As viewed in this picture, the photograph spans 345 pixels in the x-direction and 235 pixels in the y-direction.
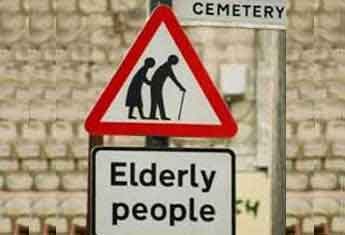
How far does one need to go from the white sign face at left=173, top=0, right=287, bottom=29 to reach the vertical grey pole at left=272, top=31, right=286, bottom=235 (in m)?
0.59

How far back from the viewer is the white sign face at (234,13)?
4812mm

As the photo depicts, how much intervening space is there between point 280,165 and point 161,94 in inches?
71.6

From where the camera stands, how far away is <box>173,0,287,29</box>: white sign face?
481 cm

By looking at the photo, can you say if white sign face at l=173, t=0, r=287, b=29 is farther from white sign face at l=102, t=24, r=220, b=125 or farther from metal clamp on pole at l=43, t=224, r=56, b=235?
metal clamp on pole at l=43, t=224, r=56, b=235

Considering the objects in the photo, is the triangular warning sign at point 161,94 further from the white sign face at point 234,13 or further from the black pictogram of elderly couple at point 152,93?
the white sign face at point 234,13

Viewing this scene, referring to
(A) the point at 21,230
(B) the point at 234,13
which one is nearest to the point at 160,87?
(B) the point at 234,13

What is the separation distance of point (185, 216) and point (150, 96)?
1.59 ft

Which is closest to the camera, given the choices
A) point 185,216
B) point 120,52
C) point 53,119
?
point 185,216

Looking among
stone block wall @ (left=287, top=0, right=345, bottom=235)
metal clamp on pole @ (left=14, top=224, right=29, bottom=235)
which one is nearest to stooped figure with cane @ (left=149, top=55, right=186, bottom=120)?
stone block wall @ (left=287, top=0, right=345, bottom=235)

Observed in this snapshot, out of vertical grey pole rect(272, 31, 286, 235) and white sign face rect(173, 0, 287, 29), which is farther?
vertical grey pole rect(272, 31, 286, 235)

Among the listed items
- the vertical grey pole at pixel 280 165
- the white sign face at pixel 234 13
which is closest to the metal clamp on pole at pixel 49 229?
the vertical grey pole at pixel 280 165

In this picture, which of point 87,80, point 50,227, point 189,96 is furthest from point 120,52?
point 189,96

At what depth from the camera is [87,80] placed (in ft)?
30.0

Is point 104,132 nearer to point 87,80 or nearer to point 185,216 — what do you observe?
point 185,216
